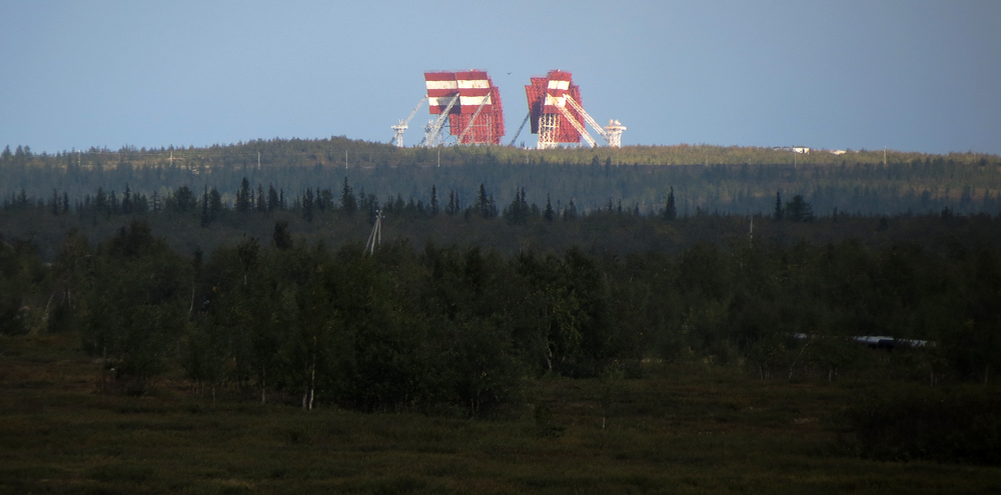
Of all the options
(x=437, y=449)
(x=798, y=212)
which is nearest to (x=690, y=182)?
(x=798, y=212)

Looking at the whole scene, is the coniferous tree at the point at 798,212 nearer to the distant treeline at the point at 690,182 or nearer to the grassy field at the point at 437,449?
the distant treeline at the point at 690,182

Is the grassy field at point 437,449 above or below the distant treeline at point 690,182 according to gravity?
below

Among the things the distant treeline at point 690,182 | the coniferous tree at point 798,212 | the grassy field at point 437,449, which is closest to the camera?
the grassy field at point 437,449

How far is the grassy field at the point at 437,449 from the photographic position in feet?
66.5

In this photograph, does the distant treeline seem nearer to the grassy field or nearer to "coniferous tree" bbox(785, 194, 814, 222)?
"coniferous tree" bbox(785, 194, 814, 222)

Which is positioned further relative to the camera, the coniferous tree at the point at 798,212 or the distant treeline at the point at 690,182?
the distant treeline at the point at 690,182

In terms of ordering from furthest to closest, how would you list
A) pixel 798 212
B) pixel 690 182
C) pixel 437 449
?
pixel 690 182 < pixel 798 212 < pixel 437 449

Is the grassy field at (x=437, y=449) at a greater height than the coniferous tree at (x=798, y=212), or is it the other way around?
the coniferous tree at (x=798, y=212)

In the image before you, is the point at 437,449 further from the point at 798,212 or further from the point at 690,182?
the point at 690,182

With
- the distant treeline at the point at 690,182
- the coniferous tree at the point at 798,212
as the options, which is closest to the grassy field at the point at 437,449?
the coniferous tree at the point at 798,212

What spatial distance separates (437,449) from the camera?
25766 mm

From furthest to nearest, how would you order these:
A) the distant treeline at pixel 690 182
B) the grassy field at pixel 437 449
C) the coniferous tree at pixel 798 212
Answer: the distant treeline at pixel 690 182, the coniferous tree at pixel 798 212, the grassy field at pixel 437 449

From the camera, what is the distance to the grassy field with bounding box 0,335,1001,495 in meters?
20.3

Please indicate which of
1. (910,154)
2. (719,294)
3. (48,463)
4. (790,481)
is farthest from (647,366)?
(910,154)
